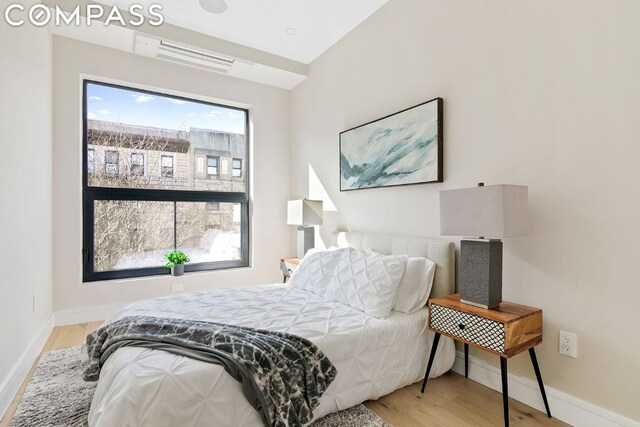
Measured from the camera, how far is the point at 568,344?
1.84m

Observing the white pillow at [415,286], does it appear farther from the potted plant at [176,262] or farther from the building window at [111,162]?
the building window at [111,162]

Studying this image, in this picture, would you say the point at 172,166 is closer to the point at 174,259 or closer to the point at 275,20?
the point at 174,259

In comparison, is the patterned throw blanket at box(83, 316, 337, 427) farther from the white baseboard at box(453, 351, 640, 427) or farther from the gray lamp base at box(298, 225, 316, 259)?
the gray lamp base at box(298, 225, 316, 259)

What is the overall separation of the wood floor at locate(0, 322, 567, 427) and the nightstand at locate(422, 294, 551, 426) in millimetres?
137

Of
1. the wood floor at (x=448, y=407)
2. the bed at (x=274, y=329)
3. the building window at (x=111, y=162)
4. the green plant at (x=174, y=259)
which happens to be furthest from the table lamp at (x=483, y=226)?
the building window at (x=111, y=162)

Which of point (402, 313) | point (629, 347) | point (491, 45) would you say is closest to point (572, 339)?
point (629, 347)

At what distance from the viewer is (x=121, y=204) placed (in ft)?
12.1

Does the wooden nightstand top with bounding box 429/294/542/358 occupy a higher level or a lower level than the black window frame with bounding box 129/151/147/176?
lower

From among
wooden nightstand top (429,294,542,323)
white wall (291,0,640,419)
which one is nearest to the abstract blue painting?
white wall (291,0,640,419)

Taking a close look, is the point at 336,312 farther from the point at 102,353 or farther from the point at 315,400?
the point at 102,353

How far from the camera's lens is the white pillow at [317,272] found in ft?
8.86

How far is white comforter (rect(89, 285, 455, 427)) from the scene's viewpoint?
1.34m

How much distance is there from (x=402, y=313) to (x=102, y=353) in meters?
1.83

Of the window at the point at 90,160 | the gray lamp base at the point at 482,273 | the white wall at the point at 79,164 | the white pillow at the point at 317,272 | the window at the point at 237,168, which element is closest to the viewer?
the gray lamp base at the point at 482,273
